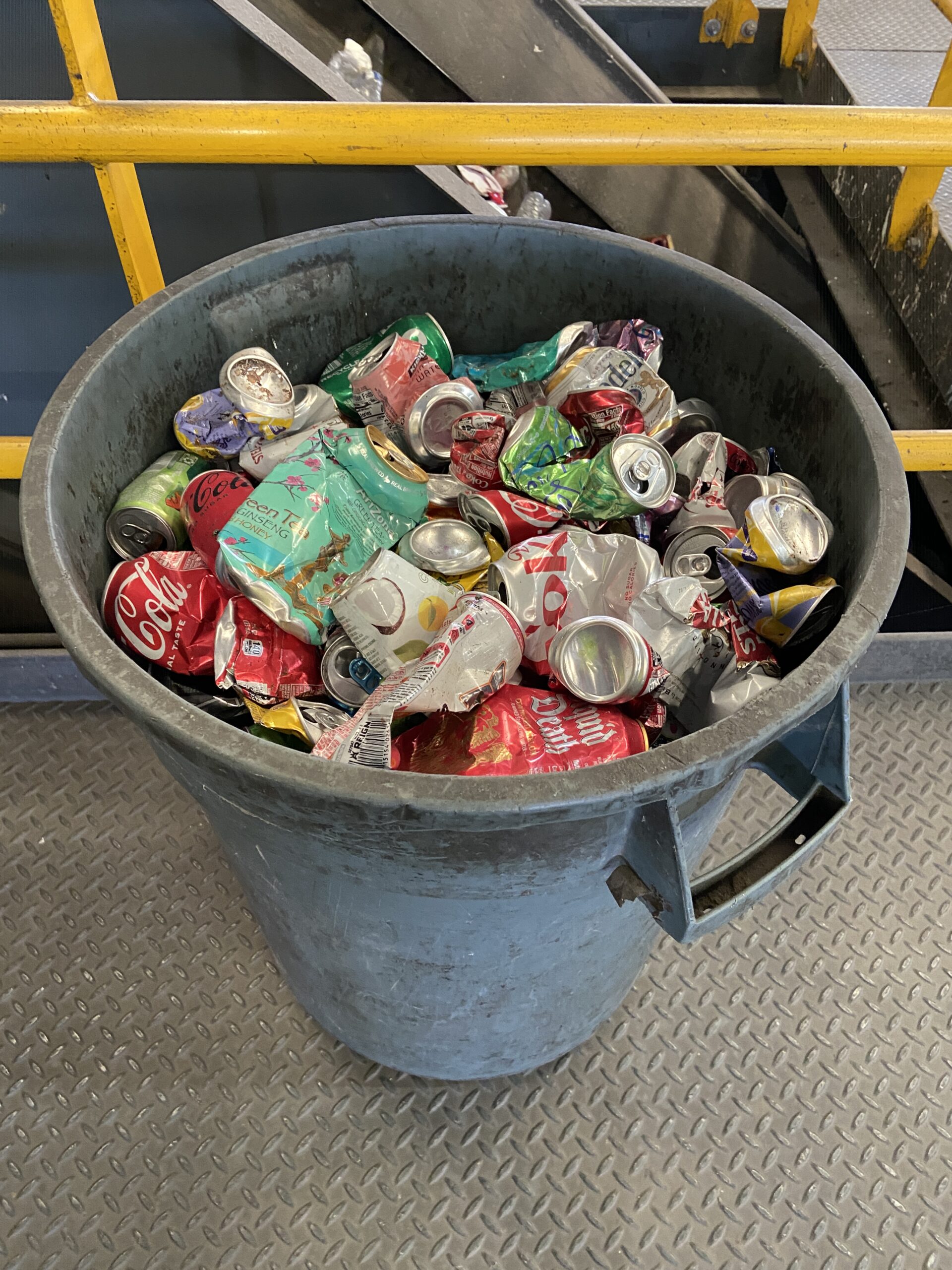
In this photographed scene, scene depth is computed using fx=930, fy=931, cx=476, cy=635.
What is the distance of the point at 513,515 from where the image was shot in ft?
3.47

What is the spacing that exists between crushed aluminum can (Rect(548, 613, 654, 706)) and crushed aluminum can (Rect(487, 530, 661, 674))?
0.23 feet

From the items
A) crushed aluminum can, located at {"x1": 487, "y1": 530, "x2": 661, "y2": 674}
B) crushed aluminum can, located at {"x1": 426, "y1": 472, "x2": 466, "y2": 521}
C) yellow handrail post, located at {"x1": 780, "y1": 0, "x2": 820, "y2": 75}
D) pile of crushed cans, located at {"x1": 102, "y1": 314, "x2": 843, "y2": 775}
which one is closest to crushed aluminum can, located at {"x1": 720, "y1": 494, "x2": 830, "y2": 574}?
pile of crushed cans, located at {"x1": 102, "y1": 314, "x2": 843, "y2": 775}

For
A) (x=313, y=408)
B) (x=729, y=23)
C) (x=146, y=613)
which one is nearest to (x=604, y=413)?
(x=313, y=408)

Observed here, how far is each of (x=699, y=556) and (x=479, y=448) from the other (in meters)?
0.29

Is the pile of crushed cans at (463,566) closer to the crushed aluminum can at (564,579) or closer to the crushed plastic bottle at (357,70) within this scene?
the crushed aluminum can at (564,579)

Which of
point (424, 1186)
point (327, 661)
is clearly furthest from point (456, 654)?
point (424, 1186)

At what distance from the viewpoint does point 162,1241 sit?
1159 millimetres

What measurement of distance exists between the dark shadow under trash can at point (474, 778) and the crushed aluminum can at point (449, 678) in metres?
0.09

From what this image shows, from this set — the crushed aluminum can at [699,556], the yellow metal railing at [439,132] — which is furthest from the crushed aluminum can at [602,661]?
the yellow metal railing at [439,132]

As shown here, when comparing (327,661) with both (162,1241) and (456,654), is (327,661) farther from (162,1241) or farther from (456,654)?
(162,1241)

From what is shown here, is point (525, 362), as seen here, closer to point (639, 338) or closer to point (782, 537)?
point (639, 338)

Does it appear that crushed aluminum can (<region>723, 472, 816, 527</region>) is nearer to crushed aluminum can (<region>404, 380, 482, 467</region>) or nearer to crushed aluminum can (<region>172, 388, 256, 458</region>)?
crushed aluminum can (<region>404, 380, 482, 467</region>)

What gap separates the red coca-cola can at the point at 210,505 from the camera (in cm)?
106

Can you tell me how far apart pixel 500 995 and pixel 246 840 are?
0.35 m
